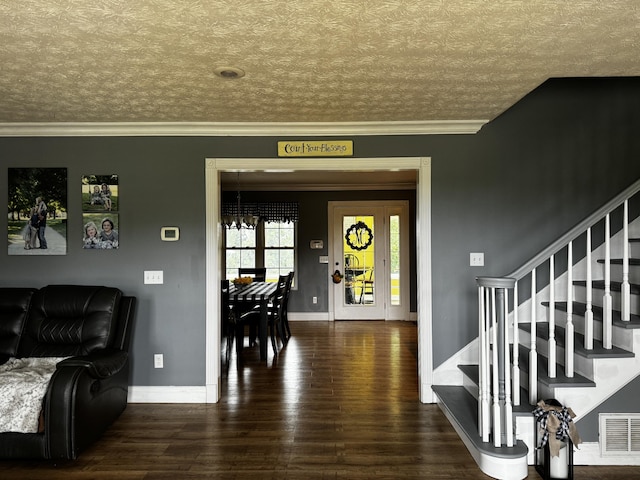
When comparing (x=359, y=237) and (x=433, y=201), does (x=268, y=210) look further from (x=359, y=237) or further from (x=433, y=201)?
(x=433, y=201)

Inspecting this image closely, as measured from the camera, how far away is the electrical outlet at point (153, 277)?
3633mm

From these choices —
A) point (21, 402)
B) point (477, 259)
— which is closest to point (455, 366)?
point (477, 259)

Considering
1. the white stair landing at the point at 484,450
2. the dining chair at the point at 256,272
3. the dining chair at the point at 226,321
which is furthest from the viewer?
the dining chair at the point at 256,272

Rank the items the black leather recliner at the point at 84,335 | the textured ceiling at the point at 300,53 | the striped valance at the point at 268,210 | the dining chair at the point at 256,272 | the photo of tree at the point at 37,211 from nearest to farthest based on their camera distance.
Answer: the textured ceiling at the point at 300,53
the black leather recliner at the point at 84,335
the photo of tree at the point at 37,211
the dining chair at the point at 256,272
the striped valance at the point at 268,210

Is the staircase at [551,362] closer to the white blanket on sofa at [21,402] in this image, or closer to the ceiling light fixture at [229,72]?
the ceiling light fixture at [229,72]

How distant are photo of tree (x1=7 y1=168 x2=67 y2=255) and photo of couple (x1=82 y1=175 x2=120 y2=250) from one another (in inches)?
7.4

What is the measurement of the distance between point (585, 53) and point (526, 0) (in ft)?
2.42

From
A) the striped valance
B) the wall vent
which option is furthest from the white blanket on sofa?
the striped valance

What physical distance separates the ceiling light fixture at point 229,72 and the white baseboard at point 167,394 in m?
2.61

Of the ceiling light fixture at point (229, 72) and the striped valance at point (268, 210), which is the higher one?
the ceiling light fixture at point (229, 72)

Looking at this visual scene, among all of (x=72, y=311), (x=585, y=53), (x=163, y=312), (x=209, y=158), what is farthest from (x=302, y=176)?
(x=585, y=53)

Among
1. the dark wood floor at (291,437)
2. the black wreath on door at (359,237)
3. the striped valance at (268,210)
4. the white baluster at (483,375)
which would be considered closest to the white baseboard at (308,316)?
the black wreath on door at (359,237)

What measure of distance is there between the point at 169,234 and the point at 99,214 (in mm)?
653

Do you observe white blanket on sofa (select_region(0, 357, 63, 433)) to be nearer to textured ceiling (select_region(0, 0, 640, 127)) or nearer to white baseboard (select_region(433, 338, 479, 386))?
textured ceiling (select_region(0, 0, 640, 127))
